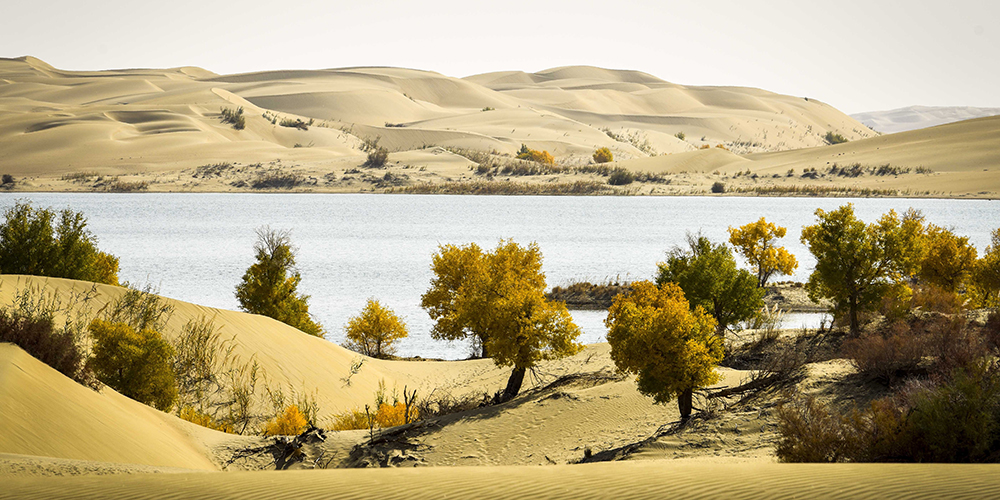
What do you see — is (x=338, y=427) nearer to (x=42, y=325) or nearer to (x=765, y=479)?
(x=42, y=325)

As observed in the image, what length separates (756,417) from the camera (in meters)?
13.5

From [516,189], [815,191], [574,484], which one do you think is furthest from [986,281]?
[516,189]

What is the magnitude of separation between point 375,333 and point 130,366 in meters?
13.1

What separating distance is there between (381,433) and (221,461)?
277 centimetres

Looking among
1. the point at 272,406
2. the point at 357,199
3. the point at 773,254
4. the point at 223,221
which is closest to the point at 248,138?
the point at 357,199

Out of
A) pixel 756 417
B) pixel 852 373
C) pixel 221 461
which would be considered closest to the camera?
pixel 221 461

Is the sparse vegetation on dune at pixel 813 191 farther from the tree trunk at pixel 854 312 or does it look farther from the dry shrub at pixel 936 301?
the tree trunk at pixel 854 312

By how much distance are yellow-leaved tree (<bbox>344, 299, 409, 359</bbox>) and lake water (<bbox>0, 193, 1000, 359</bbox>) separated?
0.93m

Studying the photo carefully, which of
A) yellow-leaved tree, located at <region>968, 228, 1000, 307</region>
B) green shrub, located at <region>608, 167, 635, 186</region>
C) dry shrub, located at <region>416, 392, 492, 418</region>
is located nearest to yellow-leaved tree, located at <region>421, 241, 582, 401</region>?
dry shrub, located at <region>416, 392, 492, 418</region>

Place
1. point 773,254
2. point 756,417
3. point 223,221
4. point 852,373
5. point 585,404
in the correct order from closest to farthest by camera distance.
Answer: point 756,417
point 852,373
point 585,404
point 773,254
point 223,221

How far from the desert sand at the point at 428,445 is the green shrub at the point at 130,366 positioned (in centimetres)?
163

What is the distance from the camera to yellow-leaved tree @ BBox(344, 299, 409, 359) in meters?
27.5

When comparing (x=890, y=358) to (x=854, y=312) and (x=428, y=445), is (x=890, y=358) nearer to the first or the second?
(x=854, y=312)

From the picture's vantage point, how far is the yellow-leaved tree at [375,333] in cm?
2745
